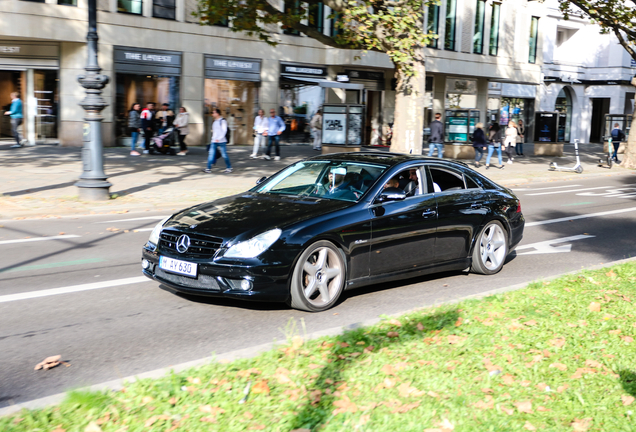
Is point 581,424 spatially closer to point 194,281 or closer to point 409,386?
point 409,386

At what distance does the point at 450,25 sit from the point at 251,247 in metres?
37.4

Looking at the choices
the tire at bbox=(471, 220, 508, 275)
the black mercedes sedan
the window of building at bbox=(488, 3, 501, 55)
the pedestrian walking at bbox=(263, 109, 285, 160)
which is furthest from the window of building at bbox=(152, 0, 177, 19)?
the tire at bbox=(471, 220, 508, 275)

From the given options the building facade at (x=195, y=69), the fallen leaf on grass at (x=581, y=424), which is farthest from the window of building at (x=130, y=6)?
the fallen leaf on grass at (x=581, y=424)

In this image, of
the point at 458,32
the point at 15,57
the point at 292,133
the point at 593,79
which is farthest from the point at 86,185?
the point at 593,79

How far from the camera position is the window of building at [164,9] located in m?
28.6

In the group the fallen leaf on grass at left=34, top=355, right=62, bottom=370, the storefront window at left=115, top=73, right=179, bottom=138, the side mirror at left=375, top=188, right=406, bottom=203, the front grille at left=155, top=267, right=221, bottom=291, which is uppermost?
the storefront window at left=115, top=73, right=179, bottom=138

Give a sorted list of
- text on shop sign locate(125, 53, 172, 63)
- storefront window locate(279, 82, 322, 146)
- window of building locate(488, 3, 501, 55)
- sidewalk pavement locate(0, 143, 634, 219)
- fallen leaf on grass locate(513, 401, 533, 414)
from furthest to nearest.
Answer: window of building locate(488, 3, 501, 55) < storefront window locate(279, 82, 322, 146) < text on shop sign locate(125, 53, 172, 63) < sidewalk pavement locate(0, 143, 634, 219) < fallen leaf on grass locate(513, 401, 533, 414)

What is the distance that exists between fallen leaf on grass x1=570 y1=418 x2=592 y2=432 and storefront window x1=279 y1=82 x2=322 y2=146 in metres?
30.1

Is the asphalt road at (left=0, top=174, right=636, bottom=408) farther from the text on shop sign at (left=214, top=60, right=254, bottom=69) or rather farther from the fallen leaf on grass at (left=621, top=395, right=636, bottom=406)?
the text on shop sign at (left=214, top=60, right=254, bottom=69)

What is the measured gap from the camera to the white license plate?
239 inches

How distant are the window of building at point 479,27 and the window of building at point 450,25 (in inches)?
81.9

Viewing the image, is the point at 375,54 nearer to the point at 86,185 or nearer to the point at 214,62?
the point at 214,62

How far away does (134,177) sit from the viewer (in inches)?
699

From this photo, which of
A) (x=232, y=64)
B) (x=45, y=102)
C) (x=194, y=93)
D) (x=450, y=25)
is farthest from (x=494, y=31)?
(x=45, y=102)
